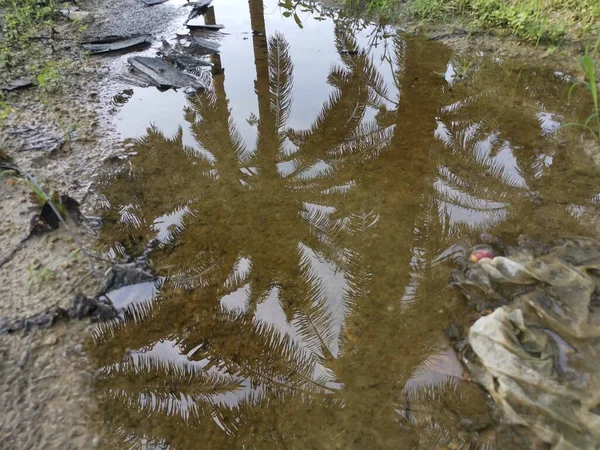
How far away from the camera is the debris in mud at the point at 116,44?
4.93 meters

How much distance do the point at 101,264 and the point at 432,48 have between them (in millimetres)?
4309

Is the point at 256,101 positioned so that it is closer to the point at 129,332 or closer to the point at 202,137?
the point at 202,137

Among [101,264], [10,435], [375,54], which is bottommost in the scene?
Result: [10,435]

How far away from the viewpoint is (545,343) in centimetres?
187

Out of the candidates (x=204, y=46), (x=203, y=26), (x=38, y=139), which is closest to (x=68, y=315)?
(x=38, y=139)

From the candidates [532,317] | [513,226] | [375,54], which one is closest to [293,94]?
[375,54]

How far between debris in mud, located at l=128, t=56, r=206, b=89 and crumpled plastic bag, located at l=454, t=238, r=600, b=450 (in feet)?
11.1

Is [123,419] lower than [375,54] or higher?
lower

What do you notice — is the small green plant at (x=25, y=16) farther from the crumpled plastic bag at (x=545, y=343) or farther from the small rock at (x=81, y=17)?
the crumpled plastic bag at (x=545, y=343)

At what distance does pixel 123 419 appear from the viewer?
1.77 metres

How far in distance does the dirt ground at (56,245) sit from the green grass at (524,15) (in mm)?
197

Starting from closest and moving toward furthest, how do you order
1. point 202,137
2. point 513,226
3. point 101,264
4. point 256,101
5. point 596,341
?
point 596,341 < point 101,264 < point 513,226 < point 202,137 < point 256,101

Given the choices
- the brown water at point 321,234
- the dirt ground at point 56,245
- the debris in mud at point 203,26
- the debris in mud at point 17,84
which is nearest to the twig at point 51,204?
the dirt ground at point 56,245

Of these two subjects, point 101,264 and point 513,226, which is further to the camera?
point 513,226
